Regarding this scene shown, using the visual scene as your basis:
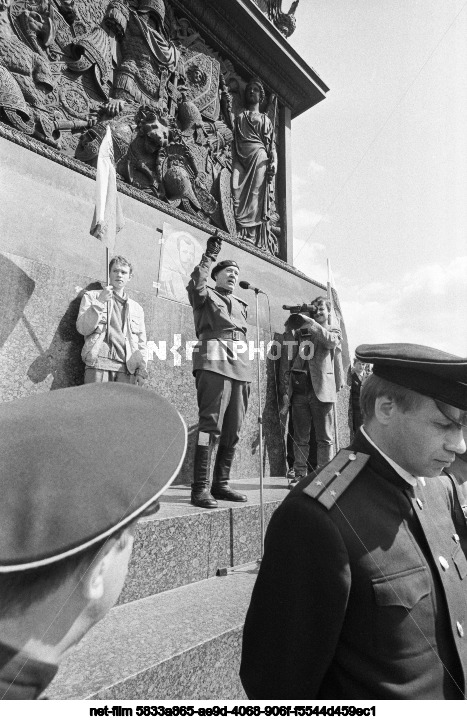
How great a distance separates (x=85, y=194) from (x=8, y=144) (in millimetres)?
905

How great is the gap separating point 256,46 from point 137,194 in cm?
470

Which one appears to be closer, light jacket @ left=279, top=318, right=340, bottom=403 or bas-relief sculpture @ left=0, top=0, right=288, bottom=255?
light jacket @ left=279, top=318, right=340, bottom=403

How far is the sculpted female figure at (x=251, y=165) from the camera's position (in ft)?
26.6

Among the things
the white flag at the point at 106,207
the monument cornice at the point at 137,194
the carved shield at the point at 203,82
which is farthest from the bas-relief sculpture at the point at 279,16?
the white flag at the point at 106,207

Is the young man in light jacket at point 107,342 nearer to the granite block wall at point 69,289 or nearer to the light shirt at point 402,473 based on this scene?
the granite block wall at point 69,289

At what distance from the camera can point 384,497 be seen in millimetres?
1298

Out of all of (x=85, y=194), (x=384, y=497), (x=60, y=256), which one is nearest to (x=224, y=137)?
(x=85, y=194)

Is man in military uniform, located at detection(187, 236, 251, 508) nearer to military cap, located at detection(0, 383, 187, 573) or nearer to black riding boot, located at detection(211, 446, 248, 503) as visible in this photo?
black riding boot, located at detection(211, 446, 248, 503)

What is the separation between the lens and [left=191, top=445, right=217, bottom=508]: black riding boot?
10.4 ft

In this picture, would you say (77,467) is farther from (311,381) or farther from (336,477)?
(311,381)

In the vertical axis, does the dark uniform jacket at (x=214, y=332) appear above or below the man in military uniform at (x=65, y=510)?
above

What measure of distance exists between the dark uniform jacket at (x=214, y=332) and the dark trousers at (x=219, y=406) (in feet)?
0.23

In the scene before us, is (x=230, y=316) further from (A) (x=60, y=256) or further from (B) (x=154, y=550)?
(B) (x=154, y=550)

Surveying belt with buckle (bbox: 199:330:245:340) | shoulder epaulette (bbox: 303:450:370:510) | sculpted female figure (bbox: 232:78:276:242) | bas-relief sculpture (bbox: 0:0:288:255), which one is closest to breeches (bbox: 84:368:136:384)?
belt with buckle (bbox: 199:330:245:340)
